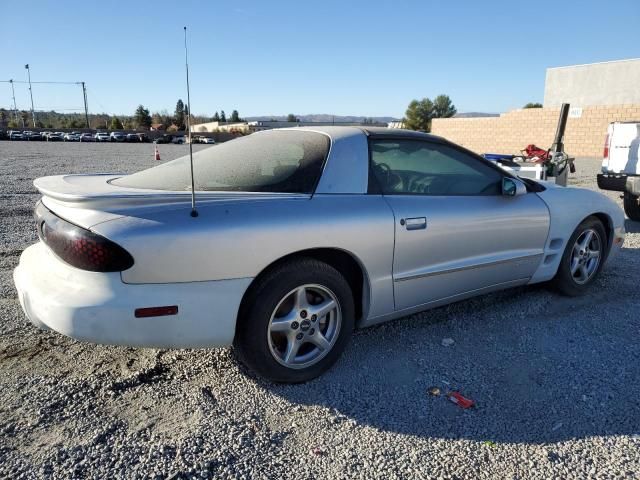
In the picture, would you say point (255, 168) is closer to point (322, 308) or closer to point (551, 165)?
point (322, 308)

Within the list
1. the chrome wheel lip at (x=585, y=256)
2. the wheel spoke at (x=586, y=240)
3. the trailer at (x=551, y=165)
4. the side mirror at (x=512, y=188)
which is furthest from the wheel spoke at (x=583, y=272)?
the trailer at (x=551, y=165)

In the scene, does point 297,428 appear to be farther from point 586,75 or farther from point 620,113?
point 586,75

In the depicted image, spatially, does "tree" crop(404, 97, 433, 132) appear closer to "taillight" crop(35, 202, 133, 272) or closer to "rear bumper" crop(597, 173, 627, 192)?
"rear bumper" crop(597, 173, 627, 192)

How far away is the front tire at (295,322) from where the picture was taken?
2607 millimetres

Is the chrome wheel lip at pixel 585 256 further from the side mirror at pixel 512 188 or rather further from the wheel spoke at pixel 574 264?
the side mirror at pixel 512 188

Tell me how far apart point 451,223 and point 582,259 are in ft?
5.96

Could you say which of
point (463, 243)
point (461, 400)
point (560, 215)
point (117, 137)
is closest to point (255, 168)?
point (463, 243)

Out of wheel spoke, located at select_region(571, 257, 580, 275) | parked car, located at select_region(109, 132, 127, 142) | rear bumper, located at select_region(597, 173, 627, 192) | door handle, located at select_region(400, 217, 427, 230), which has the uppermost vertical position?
door handle, located at select_region(400, 217, 427, 230)

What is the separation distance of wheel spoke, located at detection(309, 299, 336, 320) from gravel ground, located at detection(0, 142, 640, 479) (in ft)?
1.33

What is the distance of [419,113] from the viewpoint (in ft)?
232

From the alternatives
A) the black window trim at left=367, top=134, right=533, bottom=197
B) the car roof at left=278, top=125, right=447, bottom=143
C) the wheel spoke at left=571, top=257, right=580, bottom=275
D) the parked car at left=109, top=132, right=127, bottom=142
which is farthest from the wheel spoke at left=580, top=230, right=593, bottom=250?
the parked car at left=109, top=132, right=127, bottom=142

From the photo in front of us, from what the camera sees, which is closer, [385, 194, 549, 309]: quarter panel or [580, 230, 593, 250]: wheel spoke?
[385, 194, 549, 309]: quarter panel

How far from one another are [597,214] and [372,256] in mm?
2680

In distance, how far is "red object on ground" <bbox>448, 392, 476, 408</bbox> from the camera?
267 cm
